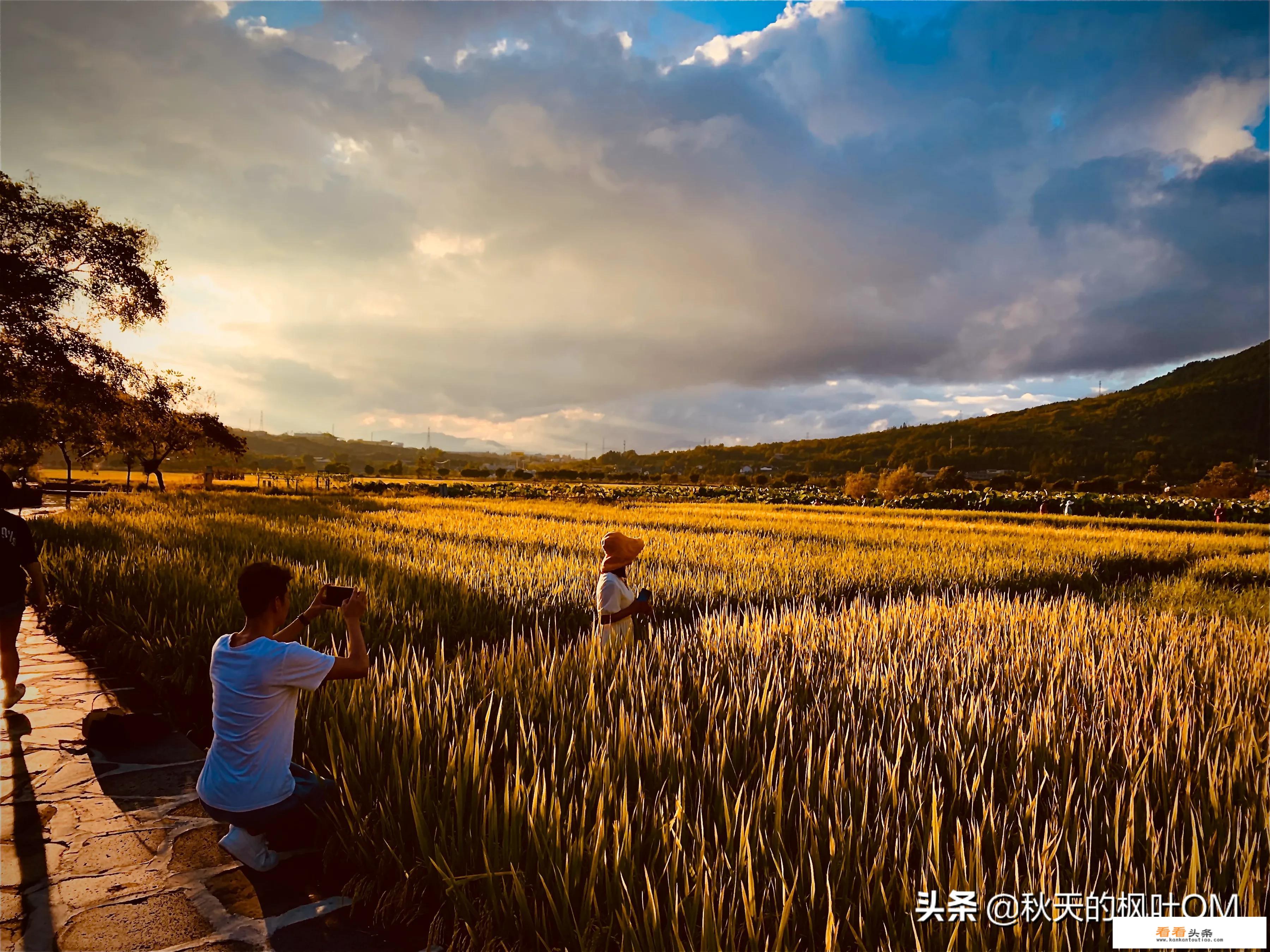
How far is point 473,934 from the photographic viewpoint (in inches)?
78.3

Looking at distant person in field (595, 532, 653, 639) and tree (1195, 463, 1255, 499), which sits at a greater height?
distant person in field (595, 532, 653, 639)

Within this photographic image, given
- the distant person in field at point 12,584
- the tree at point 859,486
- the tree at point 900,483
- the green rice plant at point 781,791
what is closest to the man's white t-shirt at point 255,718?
the green rice plant at point 781,791

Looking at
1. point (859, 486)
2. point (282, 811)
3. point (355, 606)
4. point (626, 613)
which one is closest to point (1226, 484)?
point (859, 486)

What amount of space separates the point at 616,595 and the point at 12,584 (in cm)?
467

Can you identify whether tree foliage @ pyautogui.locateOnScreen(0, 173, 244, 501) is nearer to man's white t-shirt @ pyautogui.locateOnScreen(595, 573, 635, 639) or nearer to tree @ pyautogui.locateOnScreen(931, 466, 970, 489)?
man's white t-shirt @ pyautogui.locateOnScreen(595, 573, 635, 639)

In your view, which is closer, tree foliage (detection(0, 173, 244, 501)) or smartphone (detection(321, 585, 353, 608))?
smartphone (detection(321, 585, 353, 608))

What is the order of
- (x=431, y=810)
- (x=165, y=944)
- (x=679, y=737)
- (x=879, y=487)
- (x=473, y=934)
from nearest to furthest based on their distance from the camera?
(x=473, y=934) < (x=165, y=944) < (x=431, y=810) < (x=679, y=737) < (x=879, y=487)

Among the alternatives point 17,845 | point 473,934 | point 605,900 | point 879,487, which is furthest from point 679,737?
point 879,487

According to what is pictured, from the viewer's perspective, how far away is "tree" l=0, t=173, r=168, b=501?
49.6 feet

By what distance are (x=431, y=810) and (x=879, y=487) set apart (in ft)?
199

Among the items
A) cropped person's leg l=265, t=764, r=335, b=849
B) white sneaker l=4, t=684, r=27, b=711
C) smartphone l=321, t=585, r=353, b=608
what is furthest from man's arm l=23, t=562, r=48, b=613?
smartphone l=321, t=585, r=353, b=608

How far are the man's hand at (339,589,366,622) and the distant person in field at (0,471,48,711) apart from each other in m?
3.85

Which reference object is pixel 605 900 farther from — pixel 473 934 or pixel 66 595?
pixel 66 595

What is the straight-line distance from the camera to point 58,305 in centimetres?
1585
